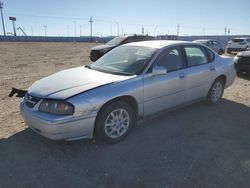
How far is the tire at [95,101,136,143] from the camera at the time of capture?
11.8 feet

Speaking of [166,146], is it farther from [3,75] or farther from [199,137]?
[3,75]

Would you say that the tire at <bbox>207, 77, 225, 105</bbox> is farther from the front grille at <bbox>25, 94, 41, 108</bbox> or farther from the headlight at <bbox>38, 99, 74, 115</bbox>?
the front grille at <bbox>25, 94, 41, 108</bbox>

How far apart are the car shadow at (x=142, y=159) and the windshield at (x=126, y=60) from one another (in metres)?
1.08

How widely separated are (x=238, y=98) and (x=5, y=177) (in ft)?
18.2

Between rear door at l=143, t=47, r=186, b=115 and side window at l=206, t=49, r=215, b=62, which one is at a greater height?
side window at l=206, t=49, r=215, b=62

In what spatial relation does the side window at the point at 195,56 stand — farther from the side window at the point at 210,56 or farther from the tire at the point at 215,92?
the tire at the point at 215,92

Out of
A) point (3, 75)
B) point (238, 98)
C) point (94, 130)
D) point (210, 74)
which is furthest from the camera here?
point (3, 75)

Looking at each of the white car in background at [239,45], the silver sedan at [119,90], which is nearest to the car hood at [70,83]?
the silver sedan at [119,90]

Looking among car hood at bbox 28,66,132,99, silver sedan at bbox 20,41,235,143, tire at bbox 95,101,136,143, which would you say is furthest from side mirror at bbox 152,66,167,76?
tire at bbox 95,101,136,143

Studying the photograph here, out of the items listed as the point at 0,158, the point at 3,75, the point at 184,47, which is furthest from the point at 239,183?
the point at 3,75

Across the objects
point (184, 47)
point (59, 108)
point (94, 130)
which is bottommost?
point (94, 130)

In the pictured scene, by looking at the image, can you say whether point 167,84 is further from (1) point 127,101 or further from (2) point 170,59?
(1) point 127,101

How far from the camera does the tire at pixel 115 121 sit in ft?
11.8

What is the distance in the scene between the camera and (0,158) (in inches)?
135
